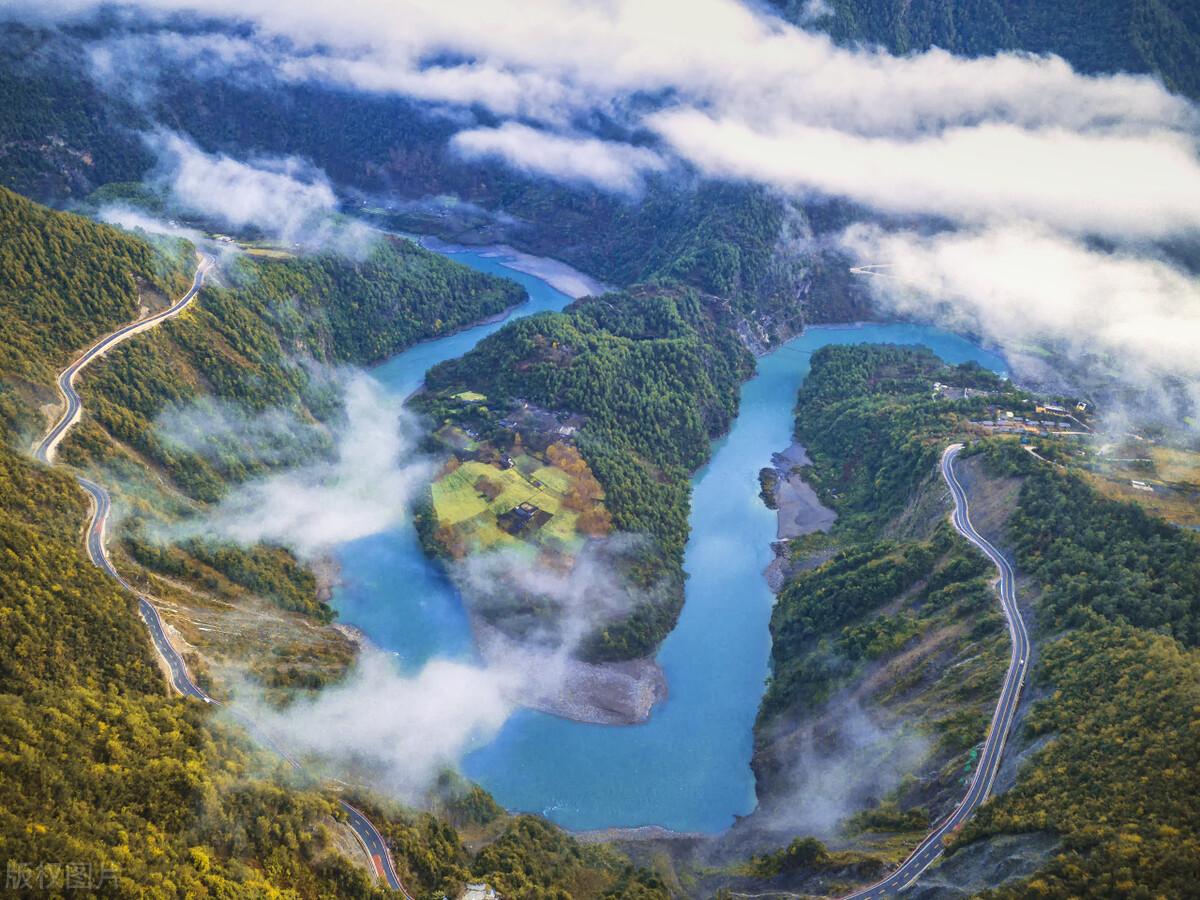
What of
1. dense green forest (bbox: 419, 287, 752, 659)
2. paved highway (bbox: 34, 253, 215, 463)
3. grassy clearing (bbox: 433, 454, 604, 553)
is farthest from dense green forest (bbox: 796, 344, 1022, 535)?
paved highway (bbox: 34, 253, 215, 463)

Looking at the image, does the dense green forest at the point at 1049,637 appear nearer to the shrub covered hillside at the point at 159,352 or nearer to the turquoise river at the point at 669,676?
the turquoise river at the point at 669,676

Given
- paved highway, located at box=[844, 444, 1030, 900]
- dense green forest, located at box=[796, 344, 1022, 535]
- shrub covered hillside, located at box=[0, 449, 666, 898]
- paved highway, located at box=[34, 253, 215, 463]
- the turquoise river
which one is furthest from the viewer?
dense green forest, located at box=[796, 344, 1022, 535]

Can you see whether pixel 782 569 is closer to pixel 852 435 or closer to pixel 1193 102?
pixel 852 435

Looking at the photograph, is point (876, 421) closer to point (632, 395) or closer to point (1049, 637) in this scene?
point (632, 395)

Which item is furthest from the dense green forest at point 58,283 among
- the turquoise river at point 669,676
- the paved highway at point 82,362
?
the turquoise river at point 669,676

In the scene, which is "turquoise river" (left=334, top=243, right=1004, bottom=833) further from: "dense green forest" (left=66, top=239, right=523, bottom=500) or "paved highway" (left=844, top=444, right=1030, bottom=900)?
"dense green forest" (left=66, top=239, right=523, bottom=500)

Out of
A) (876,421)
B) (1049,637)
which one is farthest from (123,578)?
(876,421)

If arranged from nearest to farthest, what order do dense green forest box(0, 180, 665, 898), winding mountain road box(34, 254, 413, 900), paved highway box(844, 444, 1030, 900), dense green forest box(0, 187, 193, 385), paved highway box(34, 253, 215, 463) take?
dense green forest box(0, 180, 665, 898) < paved highway box(844, 444, 1030, 900) < winding mountain road box(34, 254, 413, 900) < paved highway box(34, 253, 215, 463) < dense green forest box(0, 187, 193, 385)
